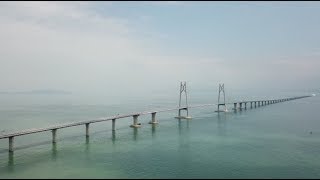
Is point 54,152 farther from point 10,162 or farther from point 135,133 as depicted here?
point 135,133

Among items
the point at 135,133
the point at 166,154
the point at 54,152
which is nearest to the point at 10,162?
the point at 54,152

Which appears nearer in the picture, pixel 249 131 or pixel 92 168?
pixel 92 168

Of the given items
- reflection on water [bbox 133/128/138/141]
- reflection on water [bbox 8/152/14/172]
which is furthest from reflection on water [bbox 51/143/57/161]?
reflection on water [bbox 133/128/138/141]

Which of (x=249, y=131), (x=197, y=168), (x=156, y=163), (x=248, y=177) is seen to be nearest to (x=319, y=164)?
(x=248, y=177)

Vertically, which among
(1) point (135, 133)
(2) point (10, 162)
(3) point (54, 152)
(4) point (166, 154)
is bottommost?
(4) point (166, 154)

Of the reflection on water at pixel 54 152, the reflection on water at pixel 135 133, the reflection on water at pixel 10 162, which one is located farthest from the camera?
the reflection on water at pixel 135 133

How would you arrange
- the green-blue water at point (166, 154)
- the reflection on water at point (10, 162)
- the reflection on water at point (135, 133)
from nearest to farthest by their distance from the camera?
the green-blue water at point (166, 154), the reflection on water at point (10, 162), the reflection on water at point (135, 133)

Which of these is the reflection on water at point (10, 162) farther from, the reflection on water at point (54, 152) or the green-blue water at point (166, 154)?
Answer: the reflection on water at point (54, 152)

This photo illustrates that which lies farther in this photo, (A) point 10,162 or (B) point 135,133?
(B) point 135,133

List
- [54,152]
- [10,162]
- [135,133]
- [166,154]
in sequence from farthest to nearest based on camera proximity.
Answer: [135,133] → [54,152] → [166,154] → [10,162]

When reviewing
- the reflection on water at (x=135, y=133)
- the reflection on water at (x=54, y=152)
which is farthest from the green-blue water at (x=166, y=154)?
the reflection on water at (x=135, y=133)

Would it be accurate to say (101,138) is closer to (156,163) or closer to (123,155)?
(123,155)
